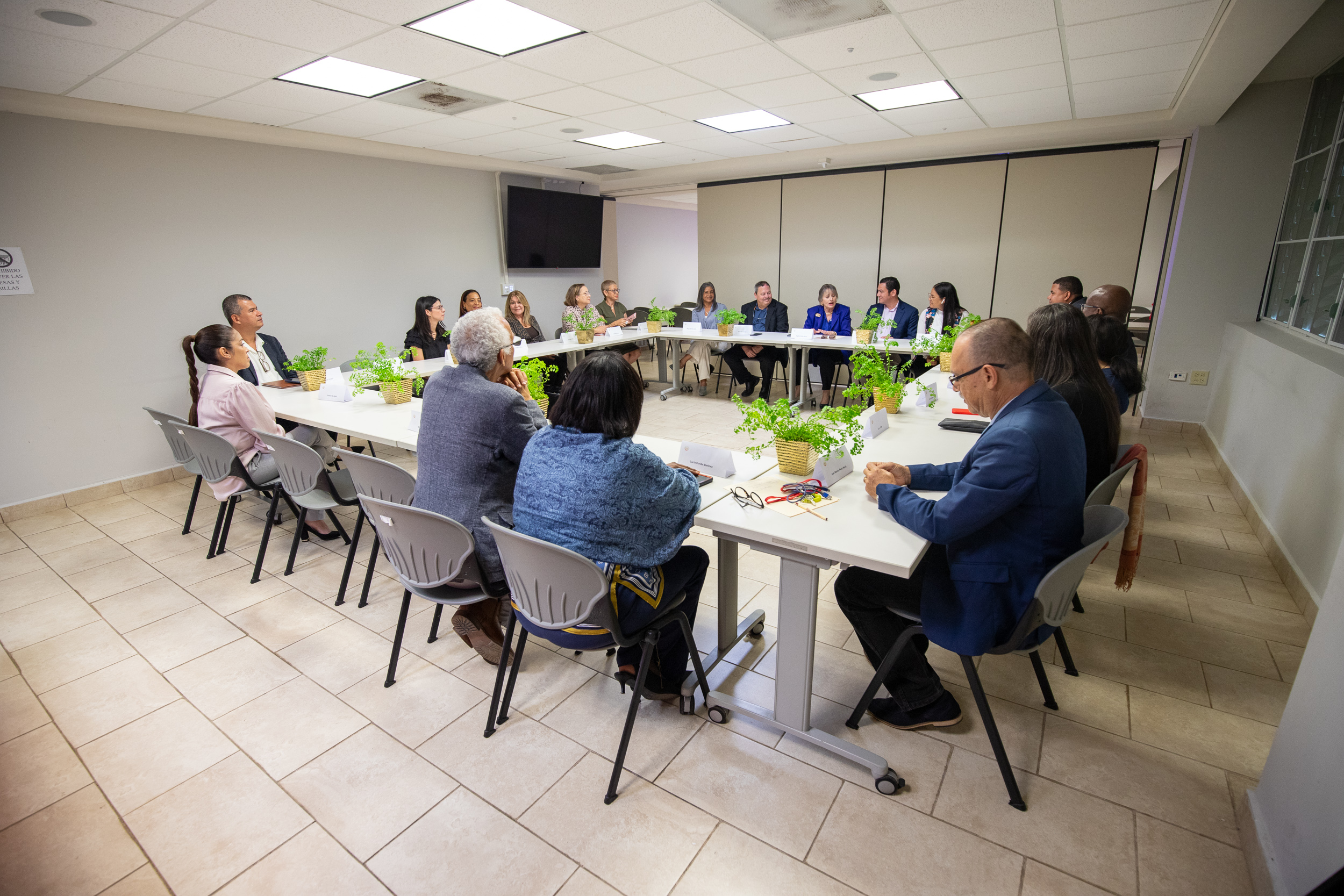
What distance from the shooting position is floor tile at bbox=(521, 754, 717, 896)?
1.62 meters

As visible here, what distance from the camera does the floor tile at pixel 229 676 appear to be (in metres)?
2.30

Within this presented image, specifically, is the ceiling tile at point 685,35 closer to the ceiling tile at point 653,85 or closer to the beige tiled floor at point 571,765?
the ceiling tile at point 653,85

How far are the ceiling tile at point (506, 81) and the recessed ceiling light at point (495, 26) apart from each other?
1.00ft

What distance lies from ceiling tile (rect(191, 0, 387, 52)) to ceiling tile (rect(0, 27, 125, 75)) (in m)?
0.79

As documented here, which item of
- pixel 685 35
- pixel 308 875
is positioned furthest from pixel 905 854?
pixel 685 35

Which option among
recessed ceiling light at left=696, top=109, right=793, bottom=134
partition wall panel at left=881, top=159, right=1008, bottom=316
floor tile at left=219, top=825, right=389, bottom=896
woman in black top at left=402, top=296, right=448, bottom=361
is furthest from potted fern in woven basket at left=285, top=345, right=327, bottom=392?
partition wall panel at left=881, top=159, right=1008, bottom=316

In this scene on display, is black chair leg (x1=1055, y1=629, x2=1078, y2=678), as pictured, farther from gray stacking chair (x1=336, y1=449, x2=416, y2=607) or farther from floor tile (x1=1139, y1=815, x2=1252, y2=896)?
gray stacking chair (x1=336, y1=449, x2=416, y2=607)

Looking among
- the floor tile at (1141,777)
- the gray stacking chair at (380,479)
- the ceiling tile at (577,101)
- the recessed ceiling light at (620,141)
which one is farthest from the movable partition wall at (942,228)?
the gray stacking chair at (380,479)

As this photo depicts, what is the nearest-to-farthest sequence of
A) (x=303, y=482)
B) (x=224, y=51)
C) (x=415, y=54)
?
(x=303, y=482), (x=224, y=51), (x=415, y=54)

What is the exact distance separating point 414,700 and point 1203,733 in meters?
2.68

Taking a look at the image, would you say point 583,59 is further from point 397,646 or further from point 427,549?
point 397,646

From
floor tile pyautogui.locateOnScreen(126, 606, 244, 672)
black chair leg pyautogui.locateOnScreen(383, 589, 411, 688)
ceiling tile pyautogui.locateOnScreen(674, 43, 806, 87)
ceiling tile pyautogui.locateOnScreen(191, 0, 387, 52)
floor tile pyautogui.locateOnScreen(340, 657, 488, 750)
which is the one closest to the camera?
floor tile pyautogui.locateOnScreen(340, 657, 488, 750)

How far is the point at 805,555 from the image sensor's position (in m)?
1.79

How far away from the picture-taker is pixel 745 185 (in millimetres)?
8320
